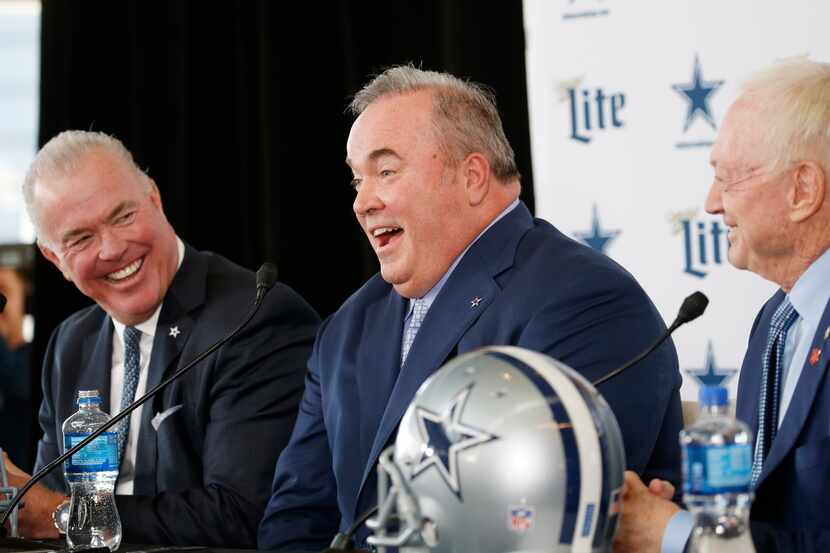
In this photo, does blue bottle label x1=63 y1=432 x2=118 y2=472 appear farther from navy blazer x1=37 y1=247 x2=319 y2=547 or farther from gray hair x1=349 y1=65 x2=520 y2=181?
gray hair x1=349 y1=65 x2=520 y2=181

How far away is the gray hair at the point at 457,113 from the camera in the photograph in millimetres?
2875

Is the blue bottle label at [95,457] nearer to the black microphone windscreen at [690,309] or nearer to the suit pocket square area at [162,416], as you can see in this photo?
the suit pocket square area at [162,416]

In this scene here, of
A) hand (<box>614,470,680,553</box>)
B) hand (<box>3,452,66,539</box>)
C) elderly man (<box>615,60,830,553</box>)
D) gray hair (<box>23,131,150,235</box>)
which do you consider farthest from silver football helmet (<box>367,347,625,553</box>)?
gray hair (<box>23,131,150,235</box>)

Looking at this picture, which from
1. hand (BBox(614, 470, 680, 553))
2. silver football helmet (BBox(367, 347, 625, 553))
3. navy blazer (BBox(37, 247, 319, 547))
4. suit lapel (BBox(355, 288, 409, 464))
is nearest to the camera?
silver football helmet (BBox(367, 347, 625, 553))

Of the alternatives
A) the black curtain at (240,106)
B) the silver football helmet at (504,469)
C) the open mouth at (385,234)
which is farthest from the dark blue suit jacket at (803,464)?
the black curtain at (240,106)

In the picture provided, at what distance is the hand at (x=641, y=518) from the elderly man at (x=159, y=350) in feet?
4.22

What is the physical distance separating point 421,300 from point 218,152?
2.32 m

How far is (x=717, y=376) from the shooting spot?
3.58m

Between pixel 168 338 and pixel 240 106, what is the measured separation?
1.80m

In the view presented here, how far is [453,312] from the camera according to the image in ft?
8.91

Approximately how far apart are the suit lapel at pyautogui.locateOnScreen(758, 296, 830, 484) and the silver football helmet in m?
0.61

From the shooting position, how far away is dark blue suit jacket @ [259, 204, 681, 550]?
256cm

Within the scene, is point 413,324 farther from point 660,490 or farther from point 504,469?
point 504,469

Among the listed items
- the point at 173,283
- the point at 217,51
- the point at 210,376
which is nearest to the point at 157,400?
the point at 210,376
